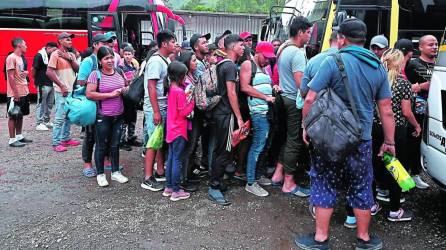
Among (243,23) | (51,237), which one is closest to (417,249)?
(51,237)

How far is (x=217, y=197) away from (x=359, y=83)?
6.49 feet

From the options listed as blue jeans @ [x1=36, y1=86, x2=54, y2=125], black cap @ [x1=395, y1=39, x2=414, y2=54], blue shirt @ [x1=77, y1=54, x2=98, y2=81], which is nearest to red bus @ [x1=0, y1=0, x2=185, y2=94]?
blue jeans @ [x1=36, y1=86, x2=54, y2=125]

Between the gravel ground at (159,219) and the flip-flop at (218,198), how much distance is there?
0.06 metres

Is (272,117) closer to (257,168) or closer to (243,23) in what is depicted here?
(257,168)

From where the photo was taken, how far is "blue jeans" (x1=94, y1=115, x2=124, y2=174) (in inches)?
181

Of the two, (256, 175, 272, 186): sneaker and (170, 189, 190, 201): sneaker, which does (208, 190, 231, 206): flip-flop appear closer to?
(170, 189, 190, 201): sneaker

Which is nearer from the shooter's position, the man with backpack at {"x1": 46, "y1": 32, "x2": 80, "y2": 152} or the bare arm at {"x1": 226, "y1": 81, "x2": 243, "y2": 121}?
the bare arm at {"x1": 226, "y1": 81, "x2": 243, "y2": 121}

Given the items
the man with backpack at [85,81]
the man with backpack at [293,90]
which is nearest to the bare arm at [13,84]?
the man with backpack at [85,81]

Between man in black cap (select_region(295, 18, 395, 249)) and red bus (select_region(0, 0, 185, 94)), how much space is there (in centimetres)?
869

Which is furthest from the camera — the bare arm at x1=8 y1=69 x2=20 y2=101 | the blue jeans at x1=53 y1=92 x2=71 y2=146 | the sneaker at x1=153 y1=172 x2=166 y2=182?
the blue jeans at x1=53 y1=92 x2=71 y2=146

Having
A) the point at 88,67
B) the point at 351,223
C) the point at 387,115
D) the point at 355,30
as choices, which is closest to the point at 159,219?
the point at 351,223

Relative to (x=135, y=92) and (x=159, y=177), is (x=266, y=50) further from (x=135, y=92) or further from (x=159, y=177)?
(x=159, y=177)

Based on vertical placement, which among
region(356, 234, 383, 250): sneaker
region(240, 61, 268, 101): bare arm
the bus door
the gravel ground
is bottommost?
the gravel ground

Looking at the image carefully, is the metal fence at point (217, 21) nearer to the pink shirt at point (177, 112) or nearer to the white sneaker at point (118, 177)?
the white sneaker at point (118, 177)
